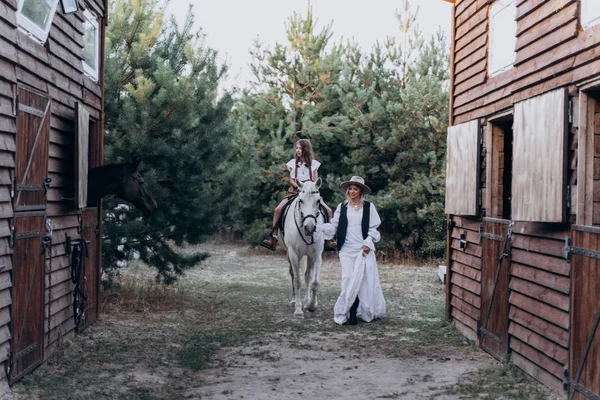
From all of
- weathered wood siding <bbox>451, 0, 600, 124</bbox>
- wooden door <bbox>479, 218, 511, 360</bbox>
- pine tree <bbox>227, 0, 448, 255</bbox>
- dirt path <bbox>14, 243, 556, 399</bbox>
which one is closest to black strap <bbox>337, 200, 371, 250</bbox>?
dirt path <bbox>14, 243, 556, 399</bbox>

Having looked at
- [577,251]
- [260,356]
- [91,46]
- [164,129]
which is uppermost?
[91,46]

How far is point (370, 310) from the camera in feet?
31.8

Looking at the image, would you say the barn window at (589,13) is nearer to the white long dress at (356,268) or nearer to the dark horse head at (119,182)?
the white long dress at (356,268)

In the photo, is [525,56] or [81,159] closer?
[525,56]

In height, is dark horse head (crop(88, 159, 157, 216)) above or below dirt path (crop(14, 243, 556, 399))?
above

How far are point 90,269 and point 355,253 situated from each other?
351 centimetres

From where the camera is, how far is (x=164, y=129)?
1056cm

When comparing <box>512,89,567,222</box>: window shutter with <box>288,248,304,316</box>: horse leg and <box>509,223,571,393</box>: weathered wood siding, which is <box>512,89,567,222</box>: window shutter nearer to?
<box>509,223,571,393</box>: weathered wood siding

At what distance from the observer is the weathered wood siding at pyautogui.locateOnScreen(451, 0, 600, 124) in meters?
5.41

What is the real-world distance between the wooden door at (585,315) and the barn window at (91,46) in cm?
618

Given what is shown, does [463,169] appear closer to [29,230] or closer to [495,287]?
[495,287]

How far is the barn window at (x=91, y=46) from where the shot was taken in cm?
873

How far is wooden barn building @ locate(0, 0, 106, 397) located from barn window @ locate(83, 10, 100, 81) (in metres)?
0.01

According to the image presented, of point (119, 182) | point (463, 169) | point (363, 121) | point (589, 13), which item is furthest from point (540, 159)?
point (363, 121)
